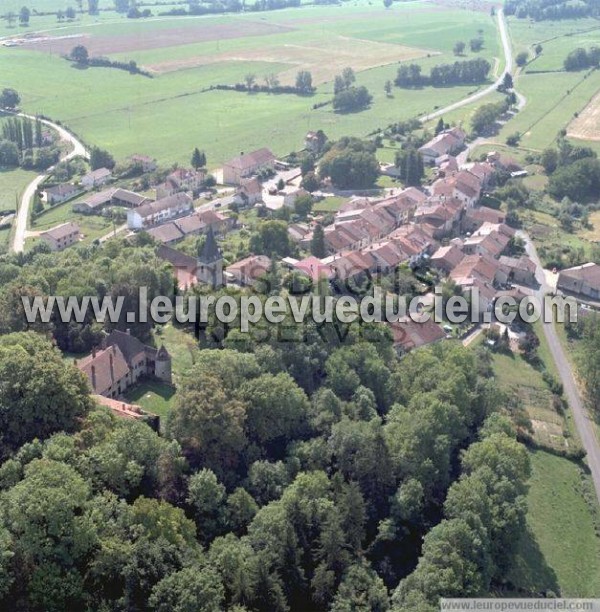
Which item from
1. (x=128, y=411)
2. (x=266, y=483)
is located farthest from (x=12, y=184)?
(x=266, y=483)

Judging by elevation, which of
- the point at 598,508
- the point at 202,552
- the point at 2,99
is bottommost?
the point at 598,508

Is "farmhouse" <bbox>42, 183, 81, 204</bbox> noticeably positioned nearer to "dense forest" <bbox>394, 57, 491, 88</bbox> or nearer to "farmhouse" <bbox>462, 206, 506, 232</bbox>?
"farmhouse" <bbox>462, 206, 506, 232</bbox>

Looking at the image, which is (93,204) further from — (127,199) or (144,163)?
(144,163)

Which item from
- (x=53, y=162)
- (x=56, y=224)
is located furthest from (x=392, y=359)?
(x=53, y=162)

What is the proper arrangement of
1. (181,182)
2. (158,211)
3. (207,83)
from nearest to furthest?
→ (158,211), (181,182), (207,83)

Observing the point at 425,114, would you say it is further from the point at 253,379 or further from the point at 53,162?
the point at 253,379

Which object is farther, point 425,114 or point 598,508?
point 425,114
